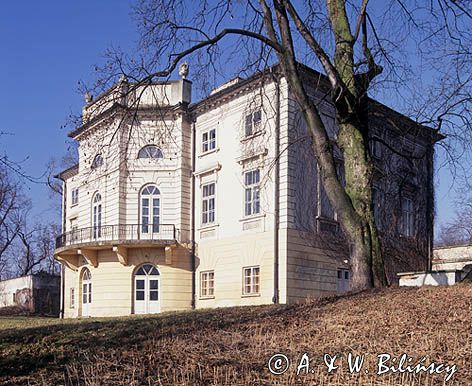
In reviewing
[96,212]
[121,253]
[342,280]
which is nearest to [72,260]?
[96,212]

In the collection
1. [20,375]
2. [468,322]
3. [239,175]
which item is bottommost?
[20,375]

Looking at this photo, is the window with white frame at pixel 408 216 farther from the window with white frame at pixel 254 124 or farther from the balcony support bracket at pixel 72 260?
the balcony support bracket at pixel 72 260

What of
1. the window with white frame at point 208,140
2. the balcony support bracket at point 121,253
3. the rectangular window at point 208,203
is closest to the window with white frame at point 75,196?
the balcony support bracket at point 121,253

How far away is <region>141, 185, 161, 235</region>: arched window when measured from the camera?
28.7m

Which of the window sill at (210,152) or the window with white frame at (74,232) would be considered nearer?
the window sill at (210,152)

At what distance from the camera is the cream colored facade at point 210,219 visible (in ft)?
78.8

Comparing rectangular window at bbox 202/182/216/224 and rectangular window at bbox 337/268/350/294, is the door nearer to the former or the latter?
rectangular window at bbox 202/182/216/224

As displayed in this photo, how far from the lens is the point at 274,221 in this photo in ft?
78.1

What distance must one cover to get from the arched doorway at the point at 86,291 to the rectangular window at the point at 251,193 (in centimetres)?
994

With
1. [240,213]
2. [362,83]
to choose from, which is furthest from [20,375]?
[240,213]

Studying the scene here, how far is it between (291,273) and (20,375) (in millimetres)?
17222

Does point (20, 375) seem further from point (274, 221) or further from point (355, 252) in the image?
point (274, 221)

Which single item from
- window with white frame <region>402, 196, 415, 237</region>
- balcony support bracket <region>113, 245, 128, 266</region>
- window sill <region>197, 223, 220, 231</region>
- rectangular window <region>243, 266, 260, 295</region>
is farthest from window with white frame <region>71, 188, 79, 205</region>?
window with white frame <region>402, 196, 415, 237</region>

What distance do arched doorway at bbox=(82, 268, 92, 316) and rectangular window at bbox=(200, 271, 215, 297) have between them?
6532 millimetres
